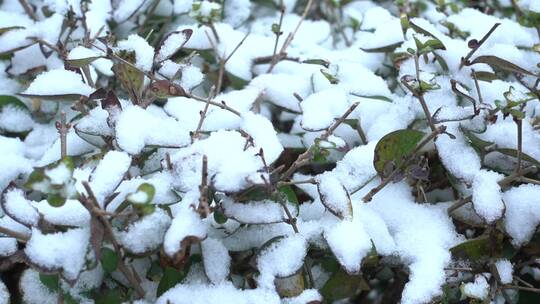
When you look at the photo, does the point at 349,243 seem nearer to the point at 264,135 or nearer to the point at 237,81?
the point at 264,135

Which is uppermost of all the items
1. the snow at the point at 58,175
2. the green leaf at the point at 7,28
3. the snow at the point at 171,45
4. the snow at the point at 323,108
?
the snow at the point at 58,175

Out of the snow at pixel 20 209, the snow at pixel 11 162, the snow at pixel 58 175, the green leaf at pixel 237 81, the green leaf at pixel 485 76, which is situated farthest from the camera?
the green leaf at pixel 237 81

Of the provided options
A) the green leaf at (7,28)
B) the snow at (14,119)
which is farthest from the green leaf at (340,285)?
the green leaf at (7,28)

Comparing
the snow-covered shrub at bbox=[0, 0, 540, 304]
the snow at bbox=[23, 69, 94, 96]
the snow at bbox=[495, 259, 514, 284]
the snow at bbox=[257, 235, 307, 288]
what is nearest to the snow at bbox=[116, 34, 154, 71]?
the snow-covered shrub at bbox=[0, 0, 540, 304]

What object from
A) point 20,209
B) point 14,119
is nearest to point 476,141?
point 20,209

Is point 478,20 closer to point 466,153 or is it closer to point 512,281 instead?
point 466,153

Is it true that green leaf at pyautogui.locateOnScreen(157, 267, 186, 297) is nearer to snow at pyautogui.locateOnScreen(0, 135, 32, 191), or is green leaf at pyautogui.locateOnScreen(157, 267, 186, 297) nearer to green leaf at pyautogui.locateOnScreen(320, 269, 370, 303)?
green leaf at pyautogui.locateOnScreen(320, 269, 370, 303)

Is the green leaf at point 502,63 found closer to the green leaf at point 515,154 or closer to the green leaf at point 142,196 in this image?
the green leaf at point 515,154
